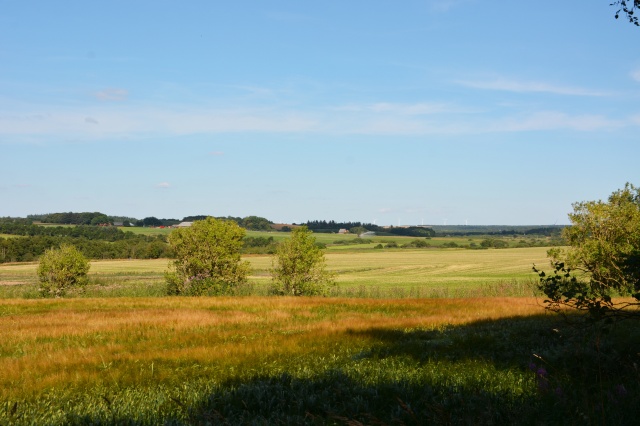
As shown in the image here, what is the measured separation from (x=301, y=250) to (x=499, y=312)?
72.7 feet

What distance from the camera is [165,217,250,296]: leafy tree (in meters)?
41.9

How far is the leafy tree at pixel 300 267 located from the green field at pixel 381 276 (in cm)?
769

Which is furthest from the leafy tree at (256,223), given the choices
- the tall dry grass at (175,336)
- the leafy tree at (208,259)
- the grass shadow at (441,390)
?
the grass shadow at (441,390)

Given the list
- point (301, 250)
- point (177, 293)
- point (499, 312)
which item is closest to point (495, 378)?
point (499, 312)

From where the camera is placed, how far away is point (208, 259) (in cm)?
4216

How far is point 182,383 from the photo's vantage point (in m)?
8.30

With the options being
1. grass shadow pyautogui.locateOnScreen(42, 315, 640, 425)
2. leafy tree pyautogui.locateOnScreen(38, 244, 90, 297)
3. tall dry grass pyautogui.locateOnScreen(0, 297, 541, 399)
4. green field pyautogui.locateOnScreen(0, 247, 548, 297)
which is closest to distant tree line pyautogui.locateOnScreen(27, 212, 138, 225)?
green field pyautogui.locateOnScreen(0, 247, 548, 297)

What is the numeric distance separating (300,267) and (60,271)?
2273 centimetres

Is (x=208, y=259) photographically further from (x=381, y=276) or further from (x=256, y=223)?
(x=256, y=223)

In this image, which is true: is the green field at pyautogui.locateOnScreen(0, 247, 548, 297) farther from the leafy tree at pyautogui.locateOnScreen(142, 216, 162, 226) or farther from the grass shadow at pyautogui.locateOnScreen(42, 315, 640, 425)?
the leafy tree at pyautogui.locateOnScreen(142, 216, 162, 226)

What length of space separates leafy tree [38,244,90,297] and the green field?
198cm

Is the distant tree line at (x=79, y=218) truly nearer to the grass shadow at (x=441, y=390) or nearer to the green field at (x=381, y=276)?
the green field at (x=381, y=276)

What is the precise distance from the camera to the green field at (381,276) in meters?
51.6

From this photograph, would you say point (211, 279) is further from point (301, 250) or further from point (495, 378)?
point (495, 378)
